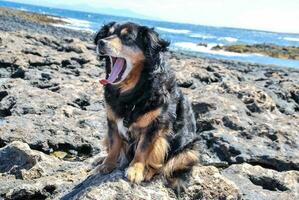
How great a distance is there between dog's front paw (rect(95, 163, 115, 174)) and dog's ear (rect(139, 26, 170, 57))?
1.33m

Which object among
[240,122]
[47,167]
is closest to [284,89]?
[240,122]

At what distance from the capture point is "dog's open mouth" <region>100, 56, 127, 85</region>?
5426mm

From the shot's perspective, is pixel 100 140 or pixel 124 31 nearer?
pixel 124 31

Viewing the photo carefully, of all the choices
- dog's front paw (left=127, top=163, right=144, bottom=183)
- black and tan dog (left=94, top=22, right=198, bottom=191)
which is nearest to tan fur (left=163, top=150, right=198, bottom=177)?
black and tan dog (left=94, top=22, right=198, bottom=191)

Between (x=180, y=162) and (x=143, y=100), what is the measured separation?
2.69ft

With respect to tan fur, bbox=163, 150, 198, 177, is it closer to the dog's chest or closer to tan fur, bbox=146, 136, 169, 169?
tan fur, bbox=146, 136, 169, 169

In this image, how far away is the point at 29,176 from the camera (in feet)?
20.4

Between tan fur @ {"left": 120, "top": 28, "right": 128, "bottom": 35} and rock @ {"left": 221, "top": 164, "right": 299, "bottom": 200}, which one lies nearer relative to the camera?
tan fur @ {"left": 120, "top": 28, "right": 128, "bottom": 35}

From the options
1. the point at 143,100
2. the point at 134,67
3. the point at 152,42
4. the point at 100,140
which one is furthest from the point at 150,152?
the point at 100,140

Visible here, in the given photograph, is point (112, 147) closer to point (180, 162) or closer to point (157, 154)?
point (157, 154)

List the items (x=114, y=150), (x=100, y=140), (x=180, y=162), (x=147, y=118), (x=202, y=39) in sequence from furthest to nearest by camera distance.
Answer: (x=202, y=39) < (x=100, y=140) < (x=114, y=150) < (x=180, y=162) < (x=147, y=118)

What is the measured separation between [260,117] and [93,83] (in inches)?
171

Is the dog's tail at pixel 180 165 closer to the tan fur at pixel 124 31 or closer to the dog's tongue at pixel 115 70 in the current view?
the dog's tongue at pixel 115 70

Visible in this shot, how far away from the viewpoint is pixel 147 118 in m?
5.46
